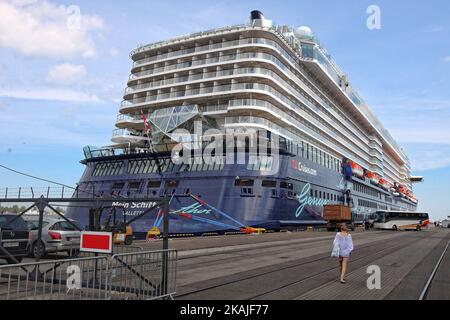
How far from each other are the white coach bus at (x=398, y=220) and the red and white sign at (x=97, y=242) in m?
52.1

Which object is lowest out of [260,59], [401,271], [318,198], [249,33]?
[401,271]

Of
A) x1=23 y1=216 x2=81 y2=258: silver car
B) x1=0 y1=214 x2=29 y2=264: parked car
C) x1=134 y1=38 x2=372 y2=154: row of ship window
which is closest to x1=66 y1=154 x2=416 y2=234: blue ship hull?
x1=23 y1=216 x2=81 y2=258: silver car

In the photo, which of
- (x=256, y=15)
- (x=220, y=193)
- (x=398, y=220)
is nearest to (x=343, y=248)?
(x=220, y=193)

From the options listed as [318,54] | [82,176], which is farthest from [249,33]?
[82,176]

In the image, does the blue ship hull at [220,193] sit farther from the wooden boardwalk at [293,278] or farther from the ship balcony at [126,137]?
the wooden boardwalk at [293,278]

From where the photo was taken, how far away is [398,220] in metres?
53.7

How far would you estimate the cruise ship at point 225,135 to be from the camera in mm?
28109

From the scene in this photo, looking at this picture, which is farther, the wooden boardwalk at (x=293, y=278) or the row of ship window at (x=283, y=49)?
the row of ship window at (x=283, y=49)

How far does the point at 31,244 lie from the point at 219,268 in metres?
6.18

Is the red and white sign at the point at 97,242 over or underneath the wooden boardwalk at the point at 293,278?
over

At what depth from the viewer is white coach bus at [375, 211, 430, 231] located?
53531 mm

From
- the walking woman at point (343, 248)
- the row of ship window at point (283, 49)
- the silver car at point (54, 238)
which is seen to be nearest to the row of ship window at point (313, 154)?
the row of ship window at point (283, 49)

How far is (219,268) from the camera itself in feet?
40.2

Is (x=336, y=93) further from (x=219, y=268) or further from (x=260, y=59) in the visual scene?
(x=219, y=268)
